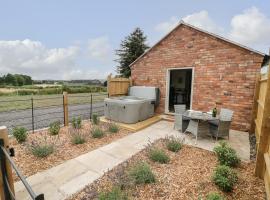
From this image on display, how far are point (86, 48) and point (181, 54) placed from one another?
8.57 meters

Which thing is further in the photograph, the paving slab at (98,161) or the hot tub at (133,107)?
the hot tub at (133,107)

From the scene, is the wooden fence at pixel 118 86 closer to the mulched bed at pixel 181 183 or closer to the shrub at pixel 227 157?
the mulched bed at pixel 181 183

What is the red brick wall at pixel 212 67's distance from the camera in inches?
→ 211

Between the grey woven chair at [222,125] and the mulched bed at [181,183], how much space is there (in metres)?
1.24

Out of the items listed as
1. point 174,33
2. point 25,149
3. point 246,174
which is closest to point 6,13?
point 25,149

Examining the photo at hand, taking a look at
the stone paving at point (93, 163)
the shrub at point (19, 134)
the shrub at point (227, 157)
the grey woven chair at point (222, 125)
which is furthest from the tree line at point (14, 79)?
the shrub at point (227, 157)

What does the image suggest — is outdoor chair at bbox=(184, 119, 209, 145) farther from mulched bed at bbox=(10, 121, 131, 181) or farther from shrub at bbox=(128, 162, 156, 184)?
shrub at bbox=(128, 162, 156, 184)

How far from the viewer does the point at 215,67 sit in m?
5.84

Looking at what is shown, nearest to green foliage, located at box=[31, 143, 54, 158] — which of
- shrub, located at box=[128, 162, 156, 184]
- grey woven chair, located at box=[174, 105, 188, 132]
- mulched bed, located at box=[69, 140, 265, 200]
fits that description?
mulched bed, located at box=[69, 140, 265, 200]

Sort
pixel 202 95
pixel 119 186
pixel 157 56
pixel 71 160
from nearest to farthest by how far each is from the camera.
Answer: pixel 119 186, pixel 71 160, pixel 202 95, pixel 157 56

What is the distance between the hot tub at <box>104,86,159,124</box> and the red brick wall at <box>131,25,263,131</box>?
0.62 meters

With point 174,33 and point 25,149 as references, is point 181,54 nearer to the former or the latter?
point 174,33

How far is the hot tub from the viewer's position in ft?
19.4

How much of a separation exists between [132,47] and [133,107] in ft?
42.2
